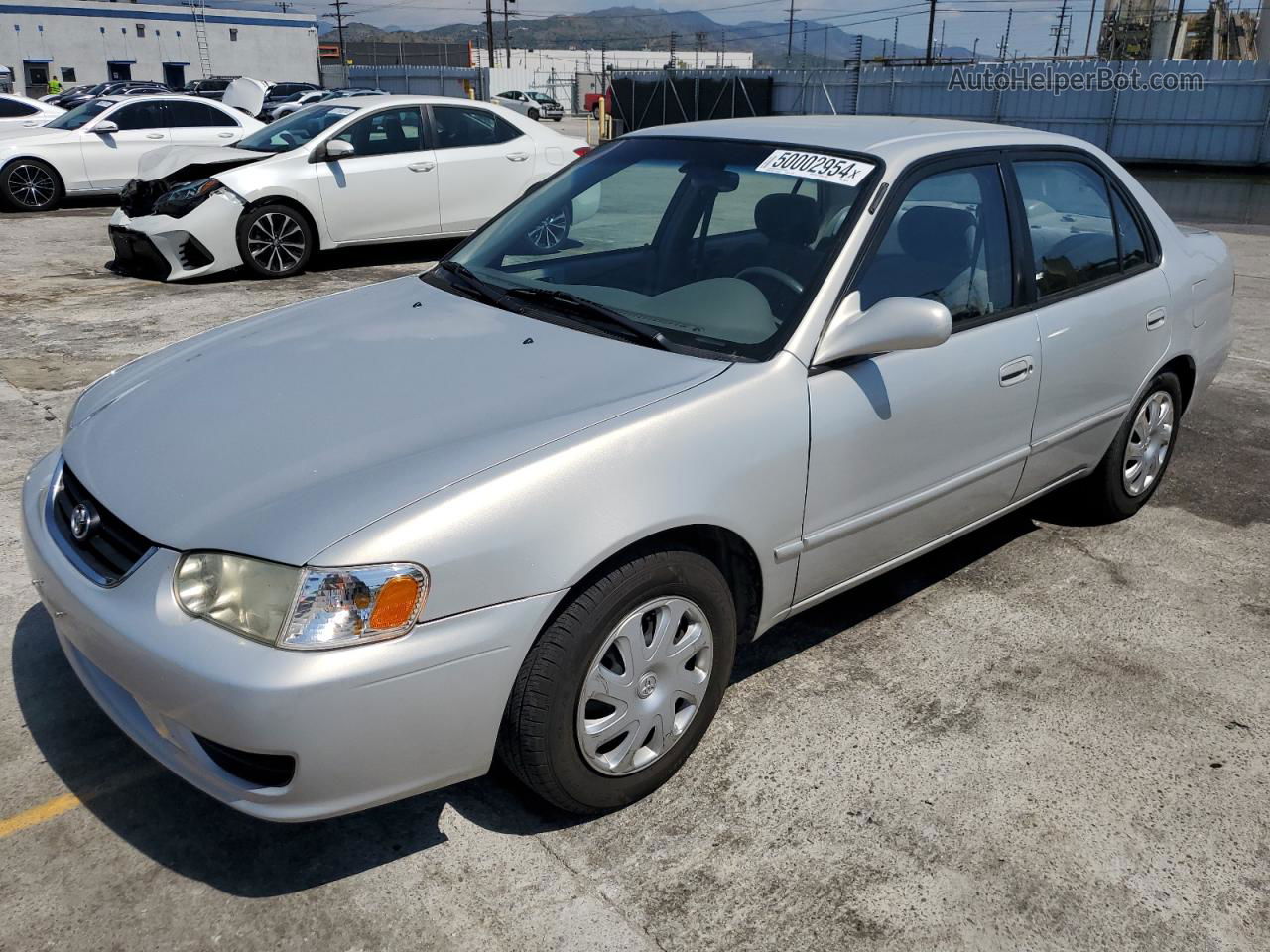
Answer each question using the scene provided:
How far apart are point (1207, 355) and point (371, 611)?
13.0 ft

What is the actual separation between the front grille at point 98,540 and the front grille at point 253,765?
431 millimetres

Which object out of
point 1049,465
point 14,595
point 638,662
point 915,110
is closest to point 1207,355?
point 1049,465

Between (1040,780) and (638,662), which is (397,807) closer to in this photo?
(638,662)

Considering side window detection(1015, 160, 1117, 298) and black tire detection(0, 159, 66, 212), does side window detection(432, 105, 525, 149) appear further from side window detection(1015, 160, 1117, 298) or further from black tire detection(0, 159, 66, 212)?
side window detection(1015, 160, 1117, 298)

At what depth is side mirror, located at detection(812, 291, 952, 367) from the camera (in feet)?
9.09

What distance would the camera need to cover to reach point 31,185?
1334 centimetres

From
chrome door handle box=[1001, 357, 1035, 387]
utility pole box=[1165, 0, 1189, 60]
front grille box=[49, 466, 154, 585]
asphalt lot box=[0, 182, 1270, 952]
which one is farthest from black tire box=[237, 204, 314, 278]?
utility pole box=[1165, 0, 1189, 60]

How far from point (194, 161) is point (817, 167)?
7.84 m

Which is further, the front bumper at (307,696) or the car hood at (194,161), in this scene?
the car hood at (194,161)

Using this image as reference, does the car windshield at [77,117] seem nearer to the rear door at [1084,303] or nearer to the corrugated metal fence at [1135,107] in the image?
the rear door at [1084,303]

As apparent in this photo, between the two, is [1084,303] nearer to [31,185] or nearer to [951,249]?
[951,249]

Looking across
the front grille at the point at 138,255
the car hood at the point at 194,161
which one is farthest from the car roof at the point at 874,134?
the car hood at the point at 194,161

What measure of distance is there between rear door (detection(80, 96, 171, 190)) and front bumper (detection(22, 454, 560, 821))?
1332 centimetres

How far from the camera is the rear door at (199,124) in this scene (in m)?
14.1
